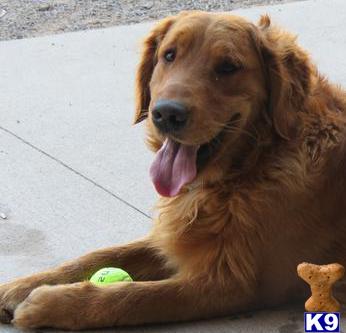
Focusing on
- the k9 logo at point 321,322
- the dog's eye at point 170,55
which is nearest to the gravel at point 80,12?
the dog's eye at point 170,55

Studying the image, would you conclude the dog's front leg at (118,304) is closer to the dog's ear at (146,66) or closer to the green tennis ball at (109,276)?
the green tennis ball at (109,276)

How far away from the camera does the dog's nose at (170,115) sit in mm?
3832

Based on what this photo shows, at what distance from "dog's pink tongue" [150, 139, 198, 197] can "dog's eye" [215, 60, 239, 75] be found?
37 centimetres

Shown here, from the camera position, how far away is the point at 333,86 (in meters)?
4.44

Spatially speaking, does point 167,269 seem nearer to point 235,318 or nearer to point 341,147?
point 235,318

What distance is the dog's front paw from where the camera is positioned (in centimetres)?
390

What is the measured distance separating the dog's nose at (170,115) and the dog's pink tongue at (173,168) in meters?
0.20

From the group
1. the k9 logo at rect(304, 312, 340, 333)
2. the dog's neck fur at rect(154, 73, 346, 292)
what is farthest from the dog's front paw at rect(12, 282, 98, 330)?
the k9 logo at rect(304, 312, 340, 333)

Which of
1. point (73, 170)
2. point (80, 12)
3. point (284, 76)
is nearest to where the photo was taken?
point (284, 76)

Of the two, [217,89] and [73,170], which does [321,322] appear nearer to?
[217,89]

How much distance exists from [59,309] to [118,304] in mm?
265

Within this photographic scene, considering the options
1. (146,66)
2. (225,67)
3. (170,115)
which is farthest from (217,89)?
(146,66)

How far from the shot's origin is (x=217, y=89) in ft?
13.2

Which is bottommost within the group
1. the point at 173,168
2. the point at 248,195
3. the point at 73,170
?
the point at 73,170
